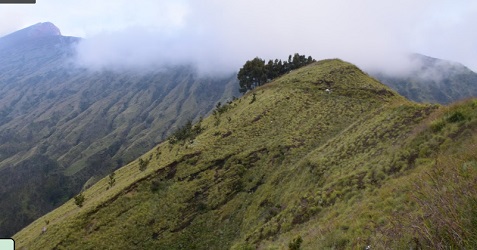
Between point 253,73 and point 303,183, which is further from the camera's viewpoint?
point 253,73

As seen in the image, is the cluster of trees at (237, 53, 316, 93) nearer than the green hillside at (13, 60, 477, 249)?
No

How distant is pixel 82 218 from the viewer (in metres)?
36.1

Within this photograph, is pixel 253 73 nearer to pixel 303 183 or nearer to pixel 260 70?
pixel 260 70

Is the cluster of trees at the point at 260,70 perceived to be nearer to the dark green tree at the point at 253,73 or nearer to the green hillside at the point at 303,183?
the dark green tree at the point at 253,73

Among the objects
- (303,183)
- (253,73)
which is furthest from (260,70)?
(303,183)

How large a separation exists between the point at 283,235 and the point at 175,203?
17.5 metres

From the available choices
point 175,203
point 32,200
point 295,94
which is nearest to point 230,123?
point 295,94

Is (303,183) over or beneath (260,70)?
beneath

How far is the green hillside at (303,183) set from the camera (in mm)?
12039

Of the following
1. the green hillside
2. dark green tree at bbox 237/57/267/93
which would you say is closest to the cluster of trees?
dark green tree at bbox 237/57/267/93

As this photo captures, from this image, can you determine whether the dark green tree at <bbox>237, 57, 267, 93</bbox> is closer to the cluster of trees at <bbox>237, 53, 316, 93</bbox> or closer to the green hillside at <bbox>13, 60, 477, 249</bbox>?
the cluster of trees at <bbox>237, 53, 316, 93</bbox>

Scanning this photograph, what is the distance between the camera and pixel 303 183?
30.0 metres

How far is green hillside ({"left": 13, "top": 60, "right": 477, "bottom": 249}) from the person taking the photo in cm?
1204

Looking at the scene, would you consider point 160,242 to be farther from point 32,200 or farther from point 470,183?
point 32,200
